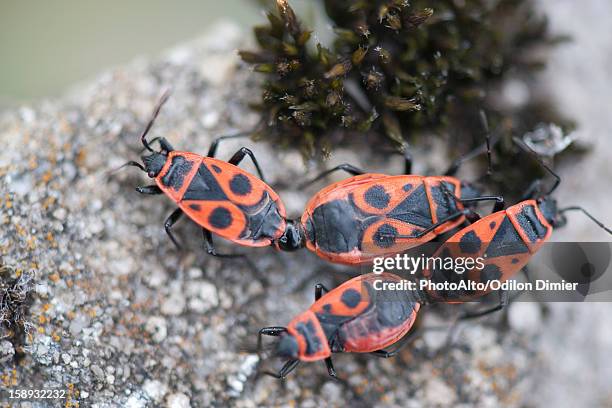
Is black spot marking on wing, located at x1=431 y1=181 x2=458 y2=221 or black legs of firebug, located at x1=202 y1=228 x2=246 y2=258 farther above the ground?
black legs of firebug, located at x1=202 y1=228 x2=246 y2=258

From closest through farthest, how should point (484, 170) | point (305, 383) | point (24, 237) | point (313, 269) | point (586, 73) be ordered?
point (24, 237) < point (305, 383) < point (313, 269) < point (484, 170) < point (586, 73)

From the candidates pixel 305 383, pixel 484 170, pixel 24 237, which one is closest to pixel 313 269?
pixel 305 383

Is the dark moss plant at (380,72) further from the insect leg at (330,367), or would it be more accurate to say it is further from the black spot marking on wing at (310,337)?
the insect leg at (330,367)

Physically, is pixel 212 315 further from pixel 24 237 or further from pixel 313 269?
pixel 24 237

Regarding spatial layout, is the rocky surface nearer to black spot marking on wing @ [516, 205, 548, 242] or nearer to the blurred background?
black spot marking on wing @ [516, 205, 548, 242]

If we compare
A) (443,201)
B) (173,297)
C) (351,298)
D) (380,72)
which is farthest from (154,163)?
(443,201)

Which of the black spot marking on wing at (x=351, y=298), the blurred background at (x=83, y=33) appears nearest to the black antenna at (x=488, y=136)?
the black spot marking on wing at (x=351, y=298)

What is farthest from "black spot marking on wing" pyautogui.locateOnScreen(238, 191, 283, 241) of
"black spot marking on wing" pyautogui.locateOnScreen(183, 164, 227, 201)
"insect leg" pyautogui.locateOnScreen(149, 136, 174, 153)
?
"insect leg" pyautogui.locateOnScreen(149, 136, 174, 153)
